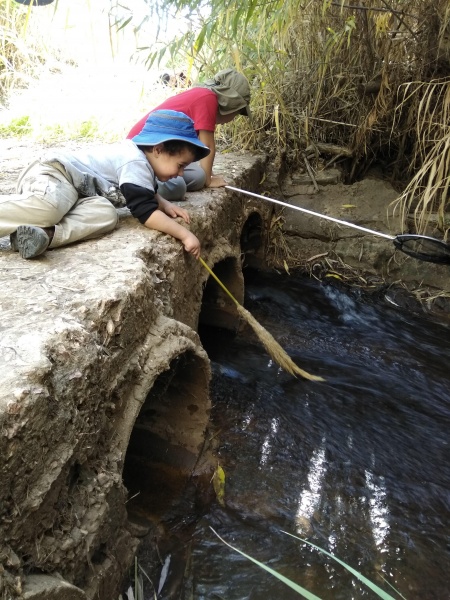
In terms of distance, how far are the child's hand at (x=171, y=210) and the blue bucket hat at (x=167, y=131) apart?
34cm

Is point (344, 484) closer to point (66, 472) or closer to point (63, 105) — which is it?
point (66, 472)

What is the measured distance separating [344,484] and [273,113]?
4087 millimetres

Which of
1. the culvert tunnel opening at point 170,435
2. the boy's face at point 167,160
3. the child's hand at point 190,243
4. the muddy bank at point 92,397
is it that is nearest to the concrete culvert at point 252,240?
the muddy bank at point 92,397

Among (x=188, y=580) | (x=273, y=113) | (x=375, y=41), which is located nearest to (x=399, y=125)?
(x=375, y=41)

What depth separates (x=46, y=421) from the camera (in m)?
1.35

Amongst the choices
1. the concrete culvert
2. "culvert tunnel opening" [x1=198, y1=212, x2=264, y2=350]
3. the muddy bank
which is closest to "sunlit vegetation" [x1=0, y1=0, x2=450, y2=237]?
the concrete culvert

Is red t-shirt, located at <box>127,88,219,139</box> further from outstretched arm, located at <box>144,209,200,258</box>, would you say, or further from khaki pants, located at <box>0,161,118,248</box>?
khaki pants, located at <box>0,161,118,248</box>

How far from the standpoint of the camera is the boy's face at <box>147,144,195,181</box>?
2768mm

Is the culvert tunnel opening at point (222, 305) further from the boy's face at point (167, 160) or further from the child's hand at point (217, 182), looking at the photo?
the boy's face at point (167, 160)

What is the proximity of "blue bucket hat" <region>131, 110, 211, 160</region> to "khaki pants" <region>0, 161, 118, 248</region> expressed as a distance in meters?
0.45

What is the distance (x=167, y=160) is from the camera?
9.11ft

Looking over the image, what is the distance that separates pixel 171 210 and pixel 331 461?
1.70 meters

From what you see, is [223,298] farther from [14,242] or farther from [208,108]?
[14,242]

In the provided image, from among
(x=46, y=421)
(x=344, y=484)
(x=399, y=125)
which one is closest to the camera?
(x=46, y=421)
